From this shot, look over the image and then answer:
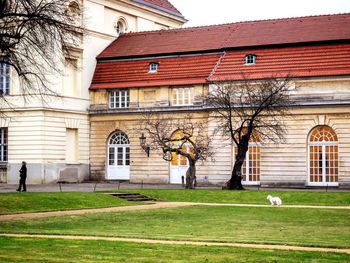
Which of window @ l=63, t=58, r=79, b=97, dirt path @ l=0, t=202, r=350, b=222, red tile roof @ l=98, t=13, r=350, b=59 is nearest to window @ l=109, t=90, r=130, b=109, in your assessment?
window @ l=63, t=58, r=79, b=97

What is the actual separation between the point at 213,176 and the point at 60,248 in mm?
36160

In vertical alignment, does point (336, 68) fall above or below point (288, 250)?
above

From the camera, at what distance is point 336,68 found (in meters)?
52.6

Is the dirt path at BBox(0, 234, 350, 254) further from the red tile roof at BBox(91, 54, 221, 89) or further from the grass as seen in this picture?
the red tile roof at BBox(91, 54, 221, 89)

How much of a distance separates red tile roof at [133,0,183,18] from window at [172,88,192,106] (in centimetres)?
1221

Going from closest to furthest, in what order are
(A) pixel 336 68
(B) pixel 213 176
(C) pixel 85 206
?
1. (C) pixel 85 206
2. (A) pixel 336 68
3. (B) pixel 213 176

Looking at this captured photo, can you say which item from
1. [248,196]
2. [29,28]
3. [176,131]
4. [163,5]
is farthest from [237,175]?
[163,5]

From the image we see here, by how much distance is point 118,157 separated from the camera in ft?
203

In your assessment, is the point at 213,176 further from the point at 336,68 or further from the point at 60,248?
the point at 60,248

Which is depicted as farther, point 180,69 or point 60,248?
point 180,69

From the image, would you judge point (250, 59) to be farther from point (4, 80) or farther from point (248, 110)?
point (4, 80)

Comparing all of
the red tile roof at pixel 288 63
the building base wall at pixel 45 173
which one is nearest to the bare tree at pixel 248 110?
the red tile roof at pixel 288 63

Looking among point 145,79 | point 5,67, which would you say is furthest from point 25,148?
point 145,79

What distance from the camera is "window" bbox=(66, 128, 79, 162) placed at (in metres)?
61.1
